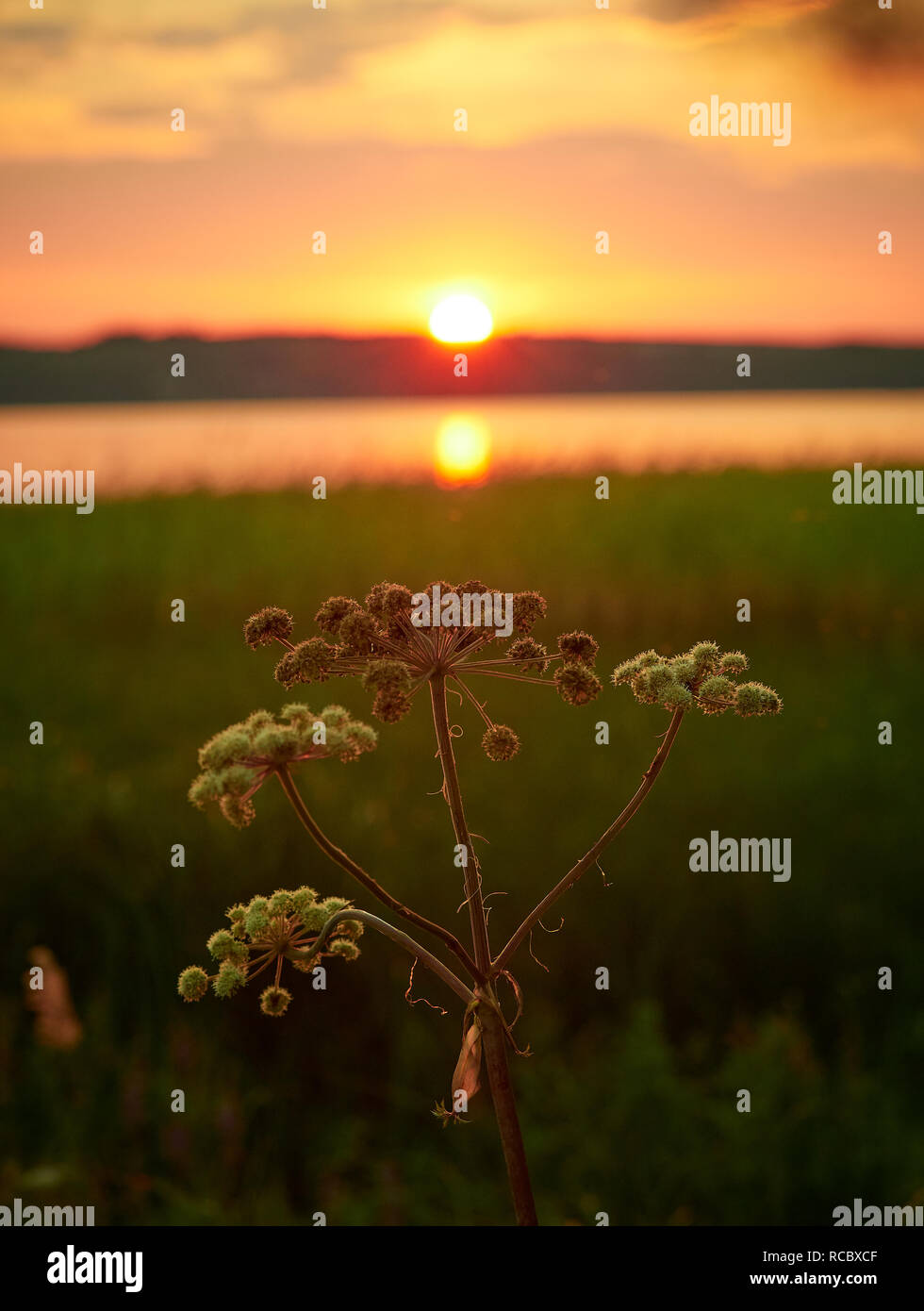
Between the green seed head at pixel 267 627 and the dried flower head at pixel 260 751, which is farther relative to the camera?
the green seed head at pixel 267 627

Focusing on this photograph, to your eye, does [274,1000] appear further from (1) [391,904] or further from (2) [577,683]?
(2) [577,683]

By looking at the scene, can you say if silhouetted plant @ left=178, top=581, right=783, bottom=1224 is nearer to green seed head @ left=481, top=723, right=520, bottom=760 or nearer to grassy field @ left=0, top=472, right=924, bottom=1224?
green seed head @ left=481, top=723, right=520, bottom=760

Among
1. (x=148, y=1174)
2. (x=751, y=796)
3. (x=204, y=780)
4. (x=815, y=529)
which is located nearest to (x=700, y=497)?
(x=815, y=529)

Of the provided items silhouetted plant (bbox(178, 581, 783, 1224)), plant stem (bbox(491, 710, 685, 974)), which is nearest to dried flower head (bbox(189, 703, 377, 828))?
silhouetted plant (bbox(178, 581, 783, 1224))

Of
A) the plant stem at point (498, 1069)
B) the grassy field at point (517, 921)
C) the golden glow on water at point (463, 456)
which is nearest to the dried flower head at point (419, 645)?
the plant stem at point (498, 1069)

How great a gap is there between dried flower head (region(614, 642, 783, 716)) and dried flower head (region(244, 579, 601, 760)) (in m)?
0.07

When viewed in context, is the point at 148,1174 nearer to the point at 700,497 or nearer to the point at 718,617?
the point at 718,617

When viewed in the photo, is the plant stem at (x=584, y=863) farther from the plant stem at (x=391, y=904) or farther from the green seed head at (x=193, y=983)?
the green seed head at (x=193, y=983)

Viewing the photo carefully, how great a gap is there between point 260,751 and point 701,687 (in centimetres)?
44

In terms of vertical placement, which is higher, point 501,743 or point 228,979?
point 501,743

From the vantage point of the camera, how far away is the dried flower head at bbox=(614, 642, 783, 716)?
1.09 metres

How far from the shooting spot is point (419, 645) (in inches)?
43.6

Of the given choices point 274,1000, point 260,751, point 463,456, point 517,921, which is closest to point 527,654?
point 260,751

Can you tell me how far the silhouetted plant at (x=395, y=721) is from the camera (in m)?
0.93
